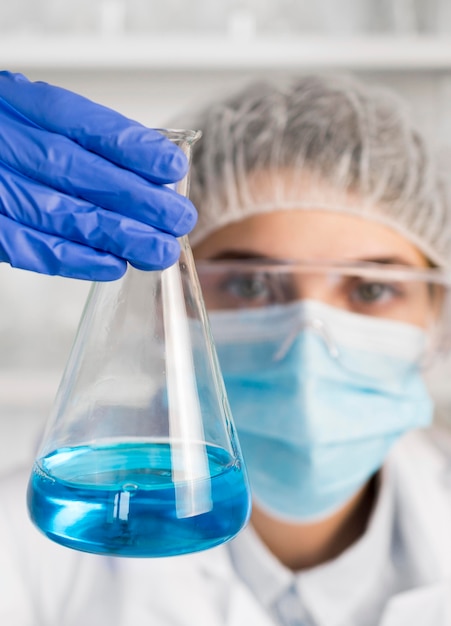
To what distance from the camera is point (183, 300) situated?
26.5 inches

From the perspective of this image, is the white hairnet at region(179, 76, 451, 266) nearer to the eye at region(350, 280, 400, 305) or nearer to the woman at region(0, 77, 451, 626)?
the woman at region(0, 77, 451, 626)

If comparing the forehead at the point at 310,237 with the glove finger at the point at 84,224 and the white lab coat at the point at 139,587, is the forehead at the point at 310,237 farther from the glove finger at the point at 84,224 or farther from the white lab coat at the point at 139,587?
the glove finger at the point at 84,224

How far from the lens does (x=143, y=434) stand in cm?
65

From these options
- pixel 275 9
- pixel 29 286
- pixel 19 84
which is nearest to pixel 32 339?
pixel 29 286

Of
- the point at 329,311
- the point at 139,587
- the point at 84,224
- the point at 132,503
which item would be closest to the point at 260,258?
the point at 329,311

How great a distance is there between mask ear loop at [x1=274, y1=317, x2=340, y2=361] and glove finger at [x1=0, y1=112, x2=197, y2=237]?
61 centimetres

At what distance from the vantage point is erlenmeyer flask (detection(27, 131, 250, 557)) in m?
0.61

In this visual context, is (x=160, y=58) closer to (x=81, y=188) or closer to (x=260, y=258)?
(x=260, y=258)

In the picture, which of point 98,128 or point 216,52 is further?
point 216,52

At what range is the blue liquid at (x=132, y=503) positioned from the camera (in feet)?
1.99

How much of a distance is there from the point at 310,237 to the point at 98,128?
700 millimetres

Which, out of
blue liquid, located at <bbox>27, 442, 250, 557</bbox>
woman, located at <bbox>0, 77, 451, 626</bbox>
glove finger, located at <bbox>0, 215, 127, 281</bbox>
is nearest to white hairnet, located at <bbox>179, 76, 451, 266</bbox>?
woman, located at <bbox>0, 77, 451, 626</bbox>

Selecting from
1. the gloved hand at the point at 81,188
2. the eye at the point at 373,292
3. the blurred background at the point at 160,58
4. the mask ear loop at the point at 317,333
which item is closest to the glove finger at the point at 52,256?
the gloved hand at the point at 81,188

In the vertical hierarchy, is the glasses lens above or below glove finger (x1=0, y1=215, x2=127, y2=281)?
below
